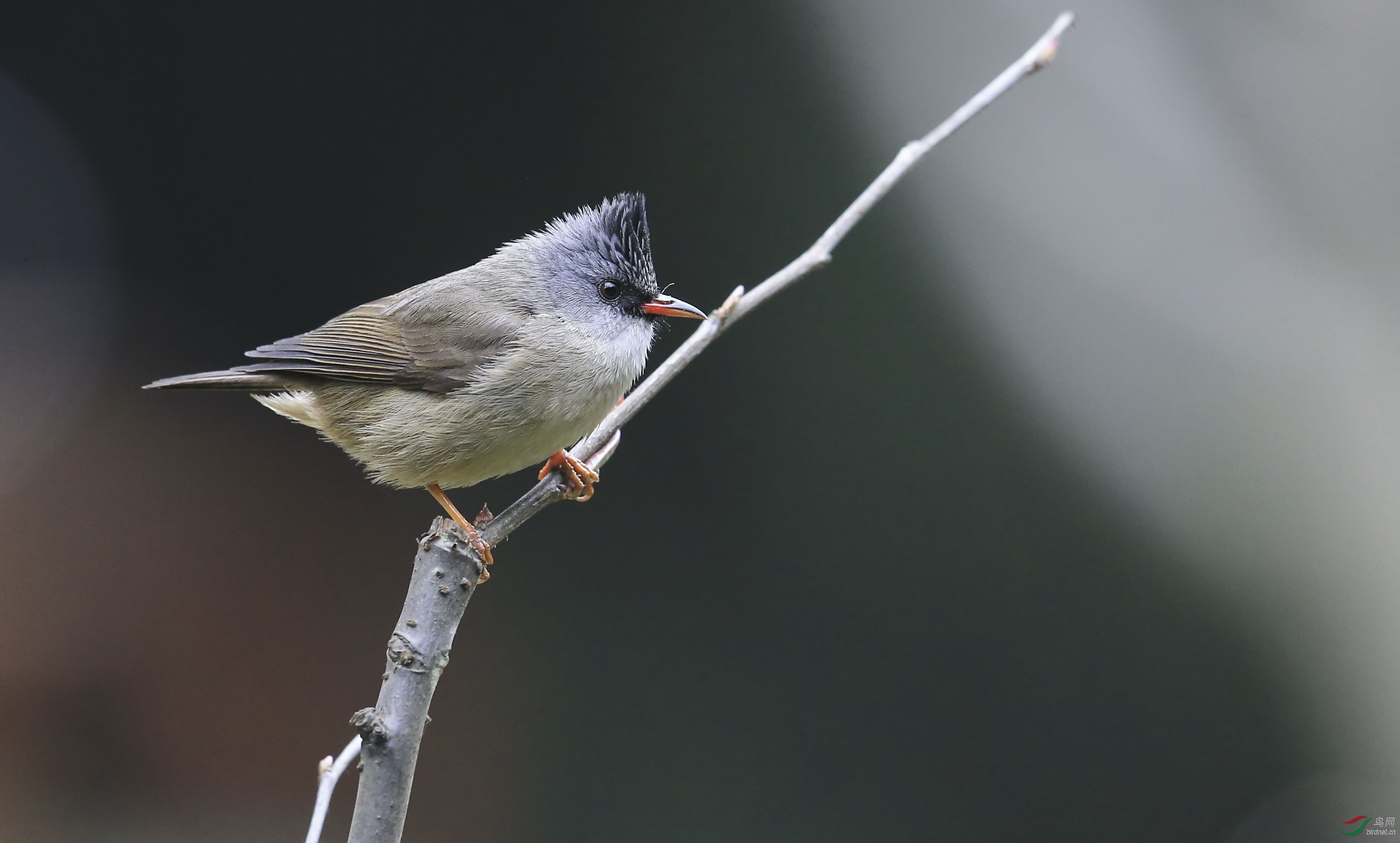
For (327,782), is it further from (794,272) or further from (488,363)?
(794,272)

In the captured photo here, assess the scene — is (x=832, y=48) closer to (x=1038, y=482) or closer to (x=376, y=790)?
(x=1038, y=482)

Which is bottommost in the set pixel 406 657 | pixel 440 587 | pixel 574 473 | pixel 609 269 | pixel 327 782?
pixel 327 782

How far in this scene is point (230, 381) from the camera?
8.21 ft

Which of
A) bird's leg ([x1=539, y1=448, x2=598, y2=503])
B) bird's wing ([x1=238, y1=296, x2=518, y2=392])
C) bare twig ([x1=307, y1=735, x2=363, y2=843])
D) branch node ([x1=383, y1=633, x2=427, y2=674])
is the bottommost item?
bare twig ([x1=307, y1=735, x2=363, y2=843])

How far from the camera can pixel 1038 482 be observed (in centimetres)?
409

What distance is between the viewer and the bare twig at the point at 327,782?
5.88 ft

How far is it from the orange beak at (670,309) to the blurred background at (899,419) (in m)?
0.90

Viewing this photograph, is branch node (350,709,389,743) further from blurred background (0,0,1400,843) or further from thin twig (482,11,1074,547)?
blurred background (0,0,1400,843)

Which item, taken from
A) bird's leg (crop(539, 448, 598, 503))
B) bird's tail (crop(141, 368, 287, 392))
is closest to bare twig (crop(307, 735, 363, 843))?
bird's leg (crop(539, 448, 598, 503))

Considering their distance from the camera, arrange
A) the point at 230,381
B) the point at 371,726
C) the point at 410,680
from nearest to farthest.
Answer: the point at 371,726, the point at 410,680, the point at 230,381

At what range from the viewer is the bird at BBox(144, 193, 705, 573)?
253cm

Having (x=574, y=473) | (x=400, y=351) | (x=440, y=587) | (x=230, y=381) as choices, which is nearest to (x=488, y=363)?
(x=400, y=351)

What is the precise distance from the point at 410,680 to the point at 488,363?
107 cm

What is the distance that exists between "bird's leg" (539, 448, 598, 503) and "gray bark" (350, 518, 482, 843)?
1.71ft
